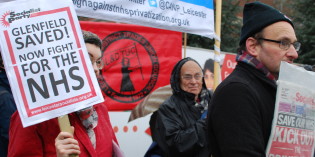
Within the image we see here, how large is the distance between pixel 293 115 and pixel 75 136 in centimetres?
111

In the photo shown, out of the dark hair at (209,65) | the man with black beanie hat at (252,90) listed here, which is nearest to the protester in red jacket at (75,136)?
the man with black beanie hat at (252,90)

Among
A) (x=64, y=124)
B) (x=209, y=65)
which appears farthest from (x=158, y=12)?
(x=209, y=65)

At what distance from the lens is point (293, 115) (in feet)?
5.34

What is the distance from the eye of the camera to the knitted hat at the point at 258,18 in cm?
175

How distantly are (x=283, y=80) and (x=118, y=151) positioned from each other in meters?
1.09

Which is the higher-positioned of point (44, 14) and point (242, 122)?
point (44, 14)

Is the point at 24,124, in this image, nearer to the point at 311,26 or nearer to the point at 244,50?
the point at 244,50

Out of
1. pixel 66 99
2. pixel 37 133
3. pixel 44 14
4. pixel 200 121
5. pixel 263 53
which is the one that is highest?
pixel 44 14

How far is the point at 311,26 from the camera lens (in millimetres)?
11930

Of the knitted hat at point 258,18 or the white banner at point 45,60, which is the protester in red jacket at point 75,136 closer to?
the white banner at point 45,60

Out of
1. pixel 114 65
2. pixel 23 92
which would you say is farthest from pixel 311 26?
pixel 23 92

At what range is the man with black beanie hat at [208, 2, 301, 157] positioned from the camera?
61.0 inches

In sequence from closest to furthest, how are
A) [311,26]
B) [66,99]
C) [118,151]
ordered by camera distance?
[66,99] < [118,151] < [311,26]

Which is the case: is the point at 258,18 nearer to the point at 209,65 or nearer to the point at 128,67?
the point at 128,67
